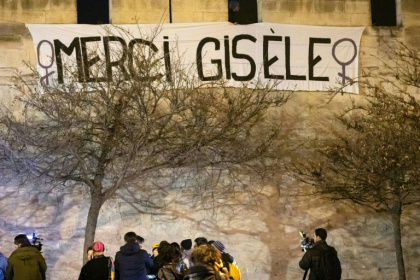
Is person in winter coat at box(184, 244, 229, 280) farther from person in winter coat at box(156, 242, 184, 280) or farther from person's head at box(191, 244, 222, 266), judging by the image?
person in winter coat at box(156, 242, 184, 280)

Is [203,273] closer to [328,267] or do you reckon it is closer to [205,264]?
[205,264]

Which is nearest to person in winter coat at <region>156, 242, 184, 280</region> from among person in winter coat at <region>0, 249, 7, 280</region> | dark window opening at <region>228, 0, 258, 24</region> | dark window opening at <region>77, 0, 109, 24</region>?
person in winter coat at <region>0, 249, 7, 280</region>

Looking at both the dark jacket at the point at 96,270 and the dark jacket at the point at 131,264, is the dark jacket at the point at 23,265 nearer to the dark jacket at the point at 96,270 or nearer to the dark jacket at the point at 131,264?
the dark jacket at the point at 96,270

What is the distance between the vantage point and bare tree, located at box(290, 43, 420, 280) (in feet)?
49.5

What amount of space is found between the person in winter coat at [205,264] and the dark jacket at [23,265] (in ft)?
15.8

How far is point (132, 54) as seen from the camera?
14648mm

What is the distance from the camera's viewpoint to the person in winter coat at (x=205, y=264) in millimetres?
7375

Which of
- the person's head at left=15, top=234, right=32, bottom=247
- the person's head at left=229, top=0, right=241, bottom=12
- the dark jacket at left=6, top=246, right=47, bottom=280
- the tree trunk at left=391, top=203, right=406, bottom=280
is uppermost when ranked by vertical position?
the person's head at left=229, top=0, right=241, bottom=12

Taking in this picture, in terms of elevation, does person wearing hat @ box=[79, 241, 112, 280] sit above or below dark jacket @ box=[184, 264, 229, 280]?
below

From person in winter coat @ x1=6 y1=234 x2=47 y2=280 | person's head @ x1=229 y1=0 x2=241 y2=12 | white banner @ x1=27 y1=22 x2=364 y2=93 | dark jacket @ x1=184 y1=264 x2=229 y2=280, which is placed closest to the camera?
dark jacket @ x1=184 y1=264 x2=229 y2=280

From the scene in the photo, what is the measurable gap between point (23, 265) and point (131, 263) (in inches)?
72.2

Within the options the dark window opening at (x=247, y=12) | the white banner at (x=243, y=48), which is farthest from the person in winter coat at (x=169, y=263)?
the dark window opening at (x=247, y=12)

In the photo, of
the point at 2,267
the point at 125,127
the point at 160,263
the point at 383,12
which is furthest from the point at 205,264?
the point at 383,12

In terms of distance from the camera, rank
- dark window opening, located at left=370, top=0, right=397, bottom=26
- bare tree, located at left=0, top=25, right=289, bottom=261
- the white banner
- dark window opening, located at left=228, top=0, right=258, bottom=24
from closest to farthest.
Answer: bare tree, located at left=0, top=25, right=289, bottom=261 → the white banner → dark window opening, located at left=228, top=0, right=258, bottom=24 → dark window opening, located at left=370, top=0, right=397, bottom=26
